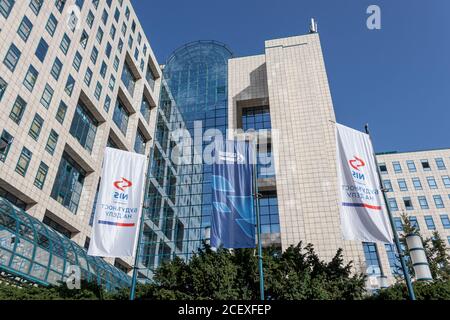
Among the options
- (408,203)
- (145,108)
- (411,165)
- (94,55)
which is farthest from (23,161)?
(411,165)

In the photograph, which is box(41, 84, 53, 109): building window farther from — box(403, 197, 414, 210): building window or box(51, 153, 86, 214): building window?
box(403, 197, 414, 210): building window

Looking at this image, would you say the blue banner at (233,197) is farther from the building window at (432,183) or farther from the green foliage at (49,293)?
the building window at (432,183)

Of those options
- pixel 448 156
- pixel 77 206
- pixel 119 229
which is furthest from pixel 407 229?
pixel 448 156

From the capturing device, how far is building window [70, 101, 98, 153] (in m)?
41.4

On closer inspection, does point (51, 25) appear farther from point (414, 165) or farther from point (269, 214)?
point (414, 165)

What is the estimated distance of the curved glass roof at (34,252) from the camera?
22734 mm

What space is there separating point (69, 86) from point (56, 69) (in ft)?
7.98

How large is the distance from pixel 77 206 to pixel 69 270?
1344 cm

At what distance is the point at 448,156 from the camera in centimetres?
7531

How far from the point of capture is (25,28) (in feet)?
112

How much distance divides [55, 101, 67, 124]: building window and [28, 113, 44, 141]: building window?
2650 mm

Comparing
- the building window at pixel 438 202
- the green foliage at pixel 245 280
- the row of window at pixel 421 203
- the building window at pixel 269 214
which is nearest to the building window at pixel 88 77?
the building window at pixel 269 214

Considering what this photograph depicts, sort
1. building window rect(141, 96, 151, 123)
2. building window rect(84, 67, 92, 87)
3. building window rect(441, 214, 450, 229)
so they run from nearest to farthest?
building window rect(84, 67, 92, 87), building window rect(141, 96, 151, 123), building window rect(441, 214, 450, 229)

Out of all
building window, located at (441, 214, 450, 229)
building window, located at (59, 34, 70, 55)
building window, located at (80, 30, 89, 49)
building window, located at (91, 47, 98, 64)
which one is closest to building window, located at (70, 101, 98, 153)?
building window, located at (91, 47, 98, 64)
